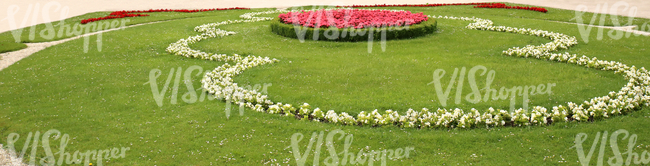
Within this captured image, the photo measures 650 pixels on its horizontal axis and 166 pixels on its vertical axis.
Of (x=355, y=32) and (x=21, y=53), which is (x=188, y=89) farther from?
(x=21, y=53)

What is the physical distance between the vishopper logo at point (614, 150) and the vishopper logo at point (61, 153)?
7.35 metres

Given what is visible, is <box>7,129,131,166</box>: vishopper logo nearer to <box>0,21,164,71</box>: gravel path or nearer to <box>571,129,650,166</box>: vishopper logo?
<box>0,21,164,71</box>: gravel path

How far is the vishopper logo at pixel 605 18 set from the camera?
1555 centimetres

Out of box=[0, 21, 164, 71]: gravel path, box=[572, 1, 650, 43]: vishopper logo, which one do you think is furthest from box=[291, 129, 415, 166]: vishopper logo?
box=[572, 1, 650, 43]: vishopper logo

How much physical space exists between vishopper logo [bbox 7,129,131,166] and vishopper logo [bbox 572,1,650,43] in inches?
586

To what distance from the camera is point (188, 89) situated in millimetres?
10117

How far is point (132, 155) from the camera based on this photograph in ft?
22.7

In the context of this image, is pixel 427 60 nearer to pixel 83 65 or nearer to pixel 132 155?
pixel 132 155

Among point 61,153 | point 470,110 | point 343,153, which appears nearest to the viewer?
point 343,153

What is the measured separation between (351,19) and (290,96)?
7705 millimetres

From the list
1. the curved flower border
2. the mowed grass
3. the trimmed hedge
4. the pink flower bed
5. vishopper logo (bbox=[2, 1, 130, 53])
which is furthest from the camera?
vishopper logo (bbox=[2, 1, 130, 53])

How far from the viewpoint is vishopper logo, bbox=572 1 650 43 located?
15547mm

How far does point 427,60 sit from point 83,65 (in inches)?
402

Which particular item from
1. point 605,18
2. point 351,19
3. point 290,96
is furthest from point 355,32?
point 605,18
